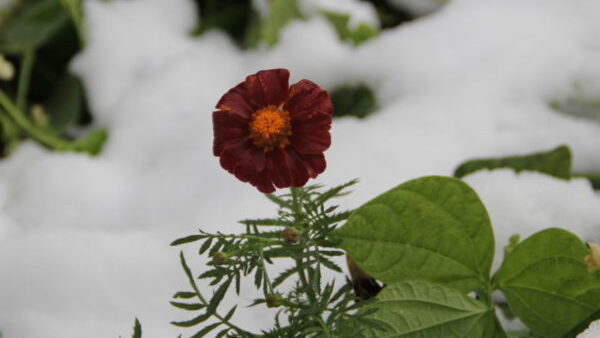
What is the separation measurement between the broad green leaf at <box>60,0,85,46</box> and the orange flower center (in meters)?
0.76

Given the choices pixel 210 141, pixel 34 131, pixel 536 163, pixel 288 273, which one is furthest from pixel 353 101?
pixel 288 273

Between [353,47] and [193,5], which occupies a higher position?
[193,5]

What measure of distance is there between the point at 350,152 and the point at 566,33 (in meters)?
0.38

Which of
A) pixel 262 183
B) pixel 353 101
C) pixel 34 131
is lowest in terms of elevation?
pixel 262 183

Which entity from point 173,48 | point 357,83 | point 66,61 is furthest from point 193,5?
point 357,83

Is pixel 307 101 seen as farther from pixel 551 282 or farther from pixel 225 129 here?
pixel 551 282

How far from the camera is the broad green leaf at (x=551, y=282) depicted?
0.56 metres

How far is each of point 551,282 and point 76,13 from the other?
864mm

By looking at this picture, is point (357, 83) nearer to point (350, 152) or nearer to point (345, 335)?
point (350, 152)

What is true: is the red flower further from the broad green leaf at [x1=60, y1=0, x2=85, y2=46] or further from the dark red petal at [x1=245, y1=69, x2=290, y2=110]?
the broad green leaf at [x1=60, y1=0, x2=85, y2=46]

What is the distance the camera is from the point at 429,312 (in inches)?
22.4

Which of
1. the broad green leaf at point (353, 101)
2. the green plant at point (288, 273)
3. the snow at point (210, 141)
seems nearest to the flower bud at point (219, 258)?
the green plant at point (288, 273)

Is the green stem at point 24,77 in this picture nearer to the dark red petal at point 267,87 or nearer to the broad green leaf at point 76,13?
the broad green leaf at point 76,13

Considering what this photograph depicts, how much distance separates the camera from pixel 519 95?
95cm
